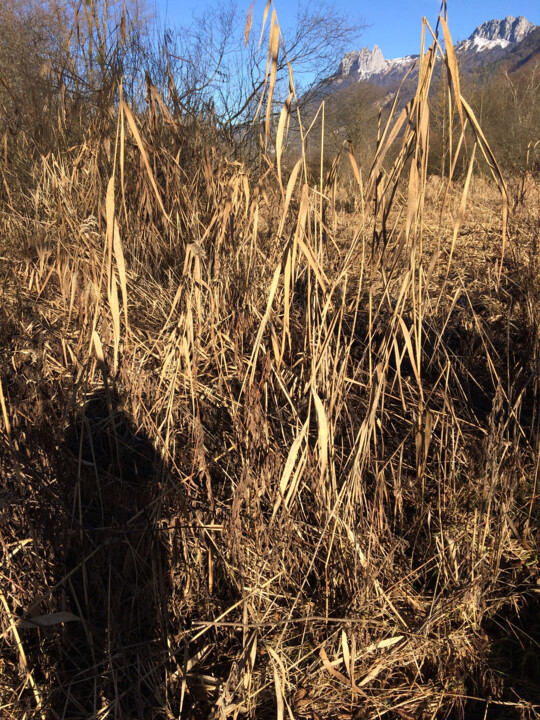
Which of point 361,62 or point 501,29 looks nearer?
point 361,62

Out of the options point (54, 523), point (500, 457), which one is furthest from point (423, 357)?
point (54, 523)

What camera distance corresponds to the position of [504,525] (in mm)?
1211

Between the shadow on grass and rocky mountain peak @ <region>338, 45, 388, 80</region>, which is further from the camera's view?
rocky mountain peak @ <region>338, 45, 388, 80</region>

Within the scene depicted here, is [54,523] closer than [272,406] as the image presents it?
Yes

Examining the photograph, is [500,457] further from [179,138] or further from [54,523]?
[179,138]

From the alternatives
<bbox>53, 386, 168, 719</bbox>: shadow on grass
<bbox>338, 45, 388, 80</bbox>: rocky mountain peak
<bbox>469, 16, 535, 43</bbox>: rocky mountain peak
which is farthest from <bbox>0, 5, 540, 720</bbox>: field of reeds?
<bbox>469, 16, 535, 43</bbox>: rocky mountain peak

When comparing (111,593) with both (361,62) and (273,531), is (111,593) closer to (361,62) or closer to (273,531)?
(273,531)

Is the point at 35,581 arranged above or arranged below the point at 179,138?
below

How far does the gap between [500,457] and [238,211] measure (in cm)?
118

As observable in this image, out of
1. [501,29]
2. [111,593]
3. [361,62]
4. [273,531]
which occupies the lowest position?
[111,593]

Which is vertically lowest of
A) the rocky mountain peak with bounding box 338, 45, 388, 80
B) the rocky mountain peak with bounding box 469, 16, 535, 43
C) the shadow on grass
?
the shadow on grass

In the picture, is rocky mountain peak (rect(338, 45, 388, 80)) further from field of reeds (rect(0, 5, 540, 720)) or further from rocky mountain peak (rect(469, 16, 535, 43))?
rocky mountain peak (rect(469, 16, 535, 43))

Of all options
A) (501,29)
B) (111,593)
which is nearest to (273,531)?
(111,593)

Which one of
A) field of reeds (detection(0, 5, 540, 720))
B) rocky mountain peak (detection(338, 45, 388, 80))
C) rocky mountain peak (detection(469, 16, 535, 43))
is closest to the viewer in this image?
field of reeds (detection(0, 5, 540, 720))
